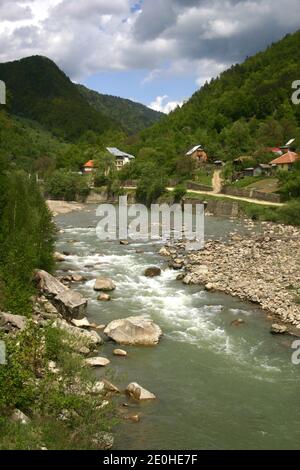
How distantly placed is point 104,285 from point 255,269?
946 cm

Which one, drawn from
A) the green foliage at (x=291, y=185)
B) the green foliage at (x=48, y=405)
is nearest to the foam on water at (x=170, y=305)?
the green foliage at (x=48, y=405)

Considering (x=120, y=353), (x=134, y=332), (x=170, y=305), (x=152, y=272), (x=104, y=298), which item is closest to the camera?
(x=120, y=353)

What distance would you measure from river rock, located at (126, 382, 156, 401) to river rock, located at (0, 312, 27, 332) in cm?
456

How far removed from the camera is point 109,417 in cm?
1373

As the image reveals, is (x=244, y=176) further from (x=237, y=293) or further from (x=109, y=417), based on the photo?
(x=109, y=417)

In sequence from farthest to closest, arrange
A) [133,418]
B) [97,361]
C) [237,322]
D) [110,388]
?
1. [237,322]
2. [97,361]
3. [110,388]
4. [133,418]

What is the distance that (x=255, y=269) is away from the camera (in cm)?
3030

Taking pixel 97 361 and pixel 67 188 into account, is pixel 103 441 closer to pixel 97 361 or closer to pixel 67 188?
pixel 97 361

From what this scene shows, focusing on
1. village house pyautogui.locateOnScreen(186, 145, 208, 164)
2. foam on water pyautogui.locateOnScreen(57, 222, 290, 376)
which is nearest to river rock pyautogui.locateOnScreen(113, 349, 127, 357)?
foam on water pyautogui.locateOnScreen(57, 222, 290, 376)

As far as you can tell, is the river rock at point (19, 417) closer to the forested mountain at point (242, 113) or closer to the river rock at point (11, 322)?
the river rock at point (11, 322)

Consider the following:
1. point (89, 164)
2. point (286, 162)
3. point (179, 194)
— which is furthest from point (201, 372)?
point (89, 164)

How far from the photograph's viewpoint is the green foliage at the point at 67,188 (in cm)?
8888

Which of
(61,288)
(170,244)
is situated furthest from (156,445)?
(170,244)
